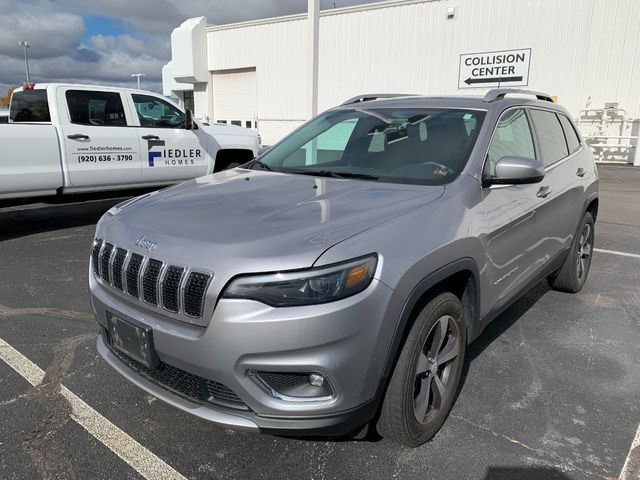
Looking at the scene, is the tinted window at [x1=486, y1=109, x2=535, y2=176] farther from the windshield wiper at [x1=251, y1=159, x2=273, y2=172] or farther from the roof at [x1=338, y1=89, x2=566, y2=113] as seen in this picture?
the windshield wiper at [x1=251, y1=159, x2=273, y2=172]

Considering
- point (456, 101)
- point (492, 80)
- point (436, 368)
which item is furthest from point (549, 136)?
point (492, 80)

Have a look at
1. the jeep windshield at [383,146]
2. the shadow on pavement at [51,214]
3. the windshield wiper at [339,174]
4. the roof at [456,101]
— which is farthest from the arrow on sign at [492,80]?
the windshield wiper at [339,174]

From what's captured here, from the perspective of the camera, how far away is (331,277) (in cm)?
201

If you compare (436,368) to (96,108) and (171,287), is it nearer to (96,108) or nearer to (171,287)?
(171,287)

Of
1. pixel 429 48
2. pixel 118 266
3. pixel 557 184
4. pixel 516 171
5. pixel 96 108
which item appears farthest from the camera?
pixel 429 48

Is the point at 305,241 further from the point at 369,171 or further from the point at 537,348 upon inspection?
the point at 537,348

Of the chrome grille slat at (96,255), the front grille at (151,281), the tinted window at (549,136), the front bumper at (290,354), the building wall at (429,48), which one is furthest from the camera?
the building wall at (429,48)

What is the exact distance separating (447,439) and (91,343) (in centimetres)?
256

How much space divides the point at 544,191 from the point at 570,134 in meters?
1.34

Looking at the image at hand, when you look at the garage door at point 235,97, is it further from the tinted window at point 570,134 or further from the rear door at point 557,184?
the rear door at point 557,184

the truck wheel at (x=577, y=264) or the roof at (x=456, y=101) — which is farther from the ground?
the roof at (x=456, y=101)

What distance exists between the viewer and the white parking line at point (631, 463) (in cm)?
241

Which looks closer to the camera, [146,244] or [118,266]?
[146,244]

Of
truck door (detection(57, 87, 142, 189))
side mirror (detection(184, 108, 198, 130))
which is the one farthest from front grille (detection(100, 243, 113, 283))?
side mirror (detection(184, 108, 198, 130))
